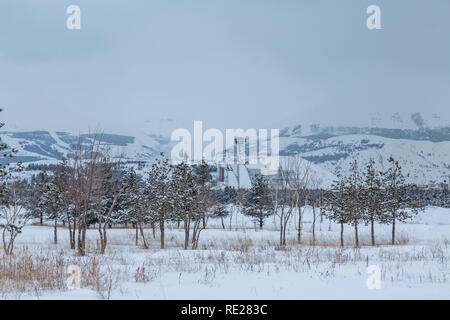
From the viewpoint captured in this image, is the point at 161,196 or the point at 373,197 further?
the point at 161,196

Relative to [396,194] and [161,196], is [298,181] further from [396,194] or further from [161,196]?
[161,196]

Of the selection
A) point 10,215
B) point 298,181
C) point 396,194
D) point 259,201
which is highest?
point 298,181

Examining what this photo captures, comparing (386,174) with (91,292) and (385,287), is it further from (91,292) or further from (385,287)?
(91,292)

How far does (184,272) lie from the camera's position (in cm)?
1012

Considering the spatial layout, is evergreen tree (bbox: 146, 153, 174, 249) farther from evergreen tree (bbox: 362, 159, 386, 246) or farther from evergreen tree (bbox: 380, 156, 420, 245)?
evergreen tree (bbox: 380, 156, 420, 245)

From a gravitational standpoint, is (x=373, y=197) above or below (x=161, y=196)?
below

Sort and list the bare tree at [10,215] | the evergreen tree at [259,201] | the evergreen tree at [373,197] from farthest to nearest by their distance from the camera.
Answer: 1. the evergreen tree at [259,201]
2. the evergreen tree at [373,197]
3. the bare tree at [10,215]

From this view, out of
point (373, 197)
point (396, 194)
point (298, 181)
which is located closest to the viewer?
point (373, 197)

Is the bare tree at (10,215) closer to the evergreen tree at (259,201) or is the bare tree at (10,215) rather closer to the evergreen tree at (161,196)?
the evergreen tree at (161,196)

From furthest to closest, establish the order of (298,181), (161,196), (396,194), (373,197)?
(298,181) → (161,196) → (396,194) → (373,197)

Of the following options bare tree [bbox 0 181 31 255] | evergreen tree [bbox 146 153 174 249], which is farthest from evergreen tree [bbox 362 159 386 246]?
bare tree [bbox 0 181 31 255]

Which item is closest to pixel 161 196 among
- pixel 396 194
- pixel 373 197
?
pixel 373 197

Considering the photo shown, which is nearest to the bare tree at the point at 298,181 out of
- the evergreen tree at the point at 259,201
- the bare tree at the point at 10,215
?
the evergreen tree at the point at 259,201
